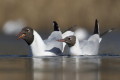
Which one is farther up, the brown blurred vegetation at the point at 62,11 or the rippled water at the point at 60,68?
the brown blurred vegetation at the point at 62,11

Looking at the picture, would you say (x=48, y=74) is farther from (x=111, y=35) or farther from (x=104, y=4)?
(x=104, y=4)

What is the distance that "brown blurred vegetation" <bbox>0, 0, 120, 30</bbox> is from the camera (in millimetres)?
31719

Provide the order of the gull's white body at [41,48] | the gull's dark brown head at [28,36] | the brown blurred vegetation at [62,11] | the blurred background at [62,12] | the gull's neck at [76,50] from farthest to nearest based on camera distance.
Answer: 1. the brown blurred vegetation at [62,11]
2. the blurred background at [62,12]
3. the gull's neck at [76,50]
4. the gull's dark brown head at [28,36]
5. the gull's white body at [41,48]

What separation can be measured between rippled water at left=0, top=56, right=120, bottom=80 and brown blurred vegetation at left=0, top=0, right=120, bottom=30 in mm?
12846

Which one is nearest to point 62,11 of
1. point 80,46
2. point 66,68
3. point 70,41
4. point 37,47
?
point 80,46

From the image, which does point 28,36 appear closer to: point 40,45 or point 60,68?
point 40,45

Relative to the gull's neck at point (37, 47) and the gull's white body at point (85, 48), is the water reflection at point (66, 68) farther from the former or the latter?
the gull's white body at point (85, 48)

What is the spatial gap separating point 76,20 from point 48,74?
1709 cm

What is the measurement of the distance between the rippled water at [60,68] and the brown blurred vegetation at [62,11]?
12846mm

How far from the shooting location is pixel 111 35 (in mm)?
27328

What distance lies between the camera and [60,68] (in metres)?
15.7

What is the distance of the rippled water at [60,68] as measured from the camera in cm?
1415

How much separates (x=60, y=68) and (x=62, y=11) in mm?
16572

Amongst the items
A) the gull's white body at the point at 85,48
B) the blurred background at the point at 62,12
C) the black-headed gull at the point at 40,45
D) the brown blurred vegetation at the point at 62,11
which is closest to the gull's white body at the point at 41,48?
the black-headed gull at the point at 40,45
